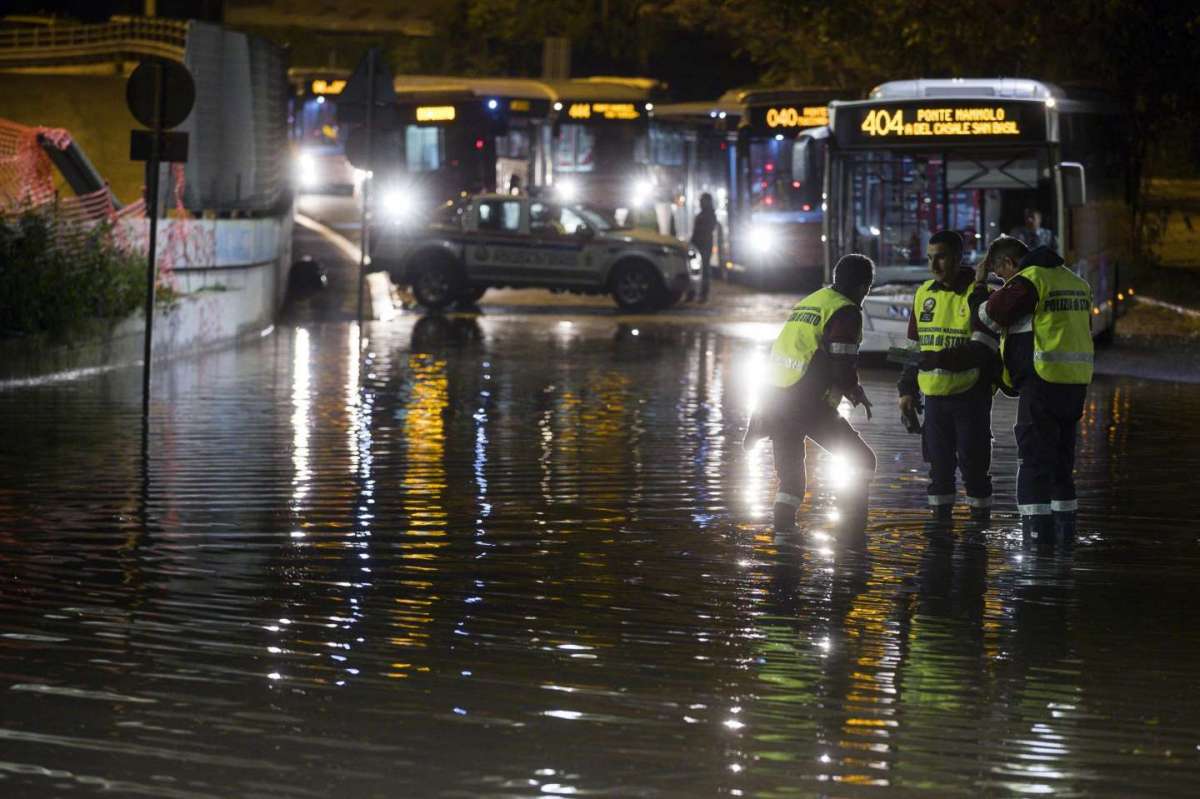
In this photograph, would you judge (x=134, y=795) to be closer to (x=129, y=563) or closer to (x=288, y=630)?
(x=288, y=630)

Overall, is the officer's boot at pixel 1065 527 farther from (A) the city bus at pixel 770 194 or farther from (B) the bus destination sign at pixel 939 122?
(A) the city bus at pixel 770 194

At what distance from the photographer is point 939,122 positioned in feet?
82.2

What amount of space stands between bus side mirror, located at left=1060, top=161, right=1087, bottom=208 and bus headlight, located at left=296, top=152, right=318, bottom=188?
43.9 m

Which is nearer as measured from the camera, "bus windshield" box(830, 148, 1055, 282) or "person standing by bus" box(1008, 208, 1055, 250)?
"person standing by bus" box(1008, 208, 1055, 250)

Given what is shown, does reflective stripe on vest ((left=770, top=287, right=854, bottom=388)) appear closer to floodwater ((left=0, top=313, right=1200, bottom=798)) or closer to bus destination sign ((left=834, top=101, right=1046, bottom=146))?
floodwater ((left=0, top=313, right=1200, bottom=798))

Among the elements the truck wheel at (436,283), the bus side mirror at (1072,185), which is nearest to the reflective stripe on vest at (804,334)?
the bus side mirror at (1072,185)

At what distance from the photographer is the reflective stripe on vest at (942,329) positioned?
12391mm

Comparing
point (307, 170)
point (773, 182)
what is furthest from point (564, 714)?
point (307, 170)

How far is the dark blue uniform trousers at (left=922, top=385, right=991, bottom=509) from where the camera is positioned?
12484mm

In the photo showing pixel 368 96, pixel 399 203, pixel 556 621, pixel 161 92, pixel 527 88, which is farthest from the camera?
pixel 527 88

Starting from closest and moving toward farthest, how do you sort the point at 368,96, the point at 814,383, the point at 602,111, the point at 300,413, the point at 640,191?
the point at 814,383, the point at 300,413, the point at 368,96, the point at 602,111, the point at 640,191

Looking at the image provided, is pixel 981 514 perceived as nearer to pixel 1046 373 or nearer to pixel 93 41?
pixel 1046 373

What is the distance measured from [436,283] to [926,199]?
10.4 metres

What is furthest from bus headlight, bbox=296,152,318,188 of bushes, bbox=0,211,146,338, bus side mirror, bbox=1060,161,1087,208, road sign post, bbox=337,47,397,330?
bus side mirror, bbox=1060,161,1087,208
